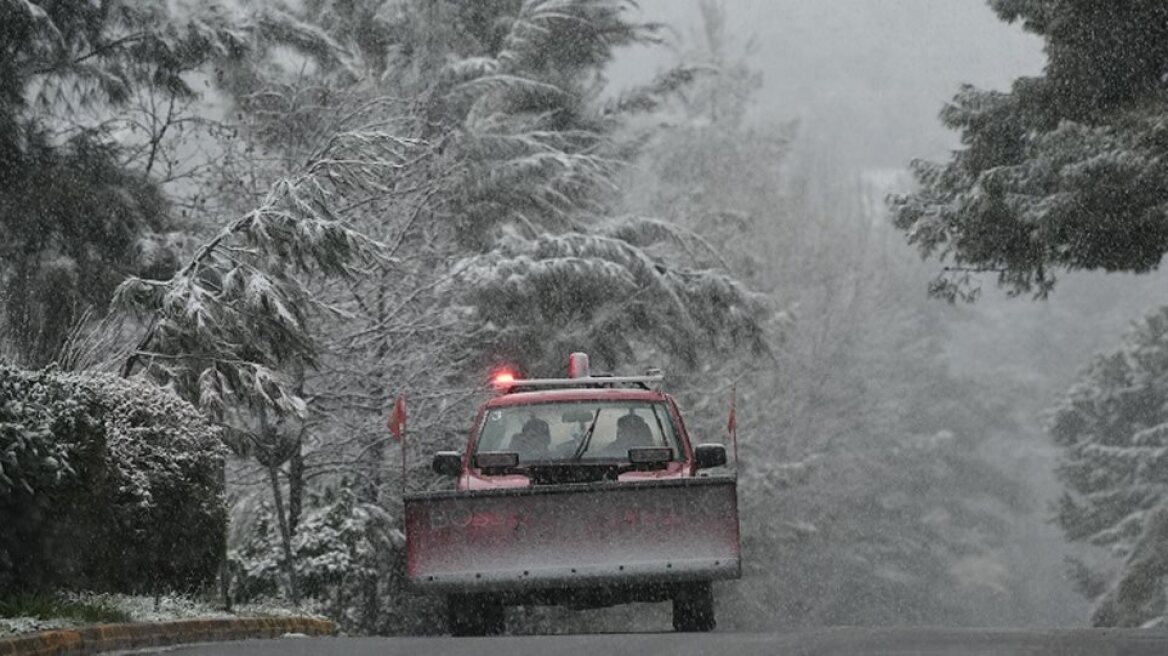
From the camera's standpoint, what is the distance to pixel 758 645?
32.9 feet

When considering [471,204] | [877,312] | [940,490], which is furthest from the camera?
[940,490]

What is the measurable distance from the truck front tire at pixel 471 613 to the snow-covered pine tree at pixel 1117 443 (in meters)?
29.9

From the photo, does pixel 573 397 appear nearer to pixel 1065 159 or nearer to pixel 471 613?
pixel 471 613

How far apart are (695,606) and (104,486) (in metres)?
4.56

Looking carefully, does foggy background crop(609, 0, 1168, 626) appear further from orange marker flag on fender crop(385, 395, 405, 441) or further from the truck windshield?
the truck windshield

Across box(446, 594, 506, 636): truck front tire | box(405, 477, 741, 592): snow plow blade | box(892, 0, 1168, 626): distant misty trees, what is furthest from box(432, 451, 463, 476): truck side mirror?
box(892, 0, 1168, 626): distant misty trees

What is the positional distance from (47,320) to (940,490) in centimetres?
5088

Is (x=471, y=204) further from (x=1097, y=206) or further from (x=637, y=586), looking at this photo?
(x=637, y=586)

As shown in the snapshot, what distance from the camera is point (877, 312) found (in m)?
59.6

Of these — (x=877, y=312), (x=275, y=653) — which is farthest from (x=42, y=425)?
(x=877, y=312)

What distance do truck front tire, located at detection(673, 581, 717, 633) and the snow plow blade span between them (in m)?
0.98

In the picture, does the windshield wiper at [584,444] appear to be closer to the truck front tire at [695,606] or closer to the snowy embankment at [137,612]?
the truck front tire at [695,606]

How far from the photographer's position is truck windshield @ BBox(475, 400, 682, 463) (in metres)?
14.1

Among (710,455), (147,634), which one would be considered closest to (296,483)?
(710,455)
